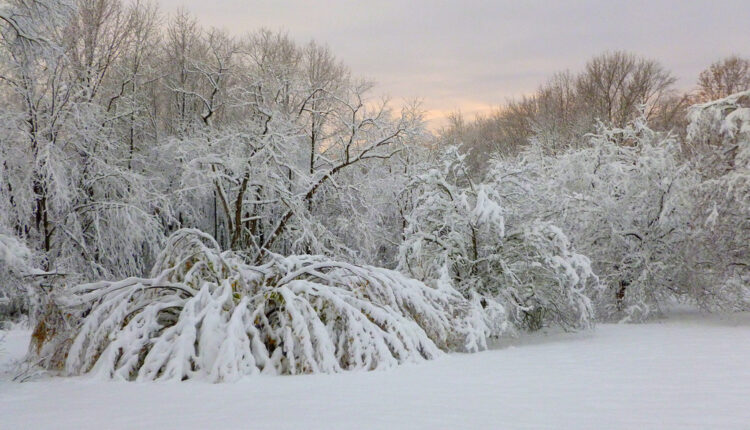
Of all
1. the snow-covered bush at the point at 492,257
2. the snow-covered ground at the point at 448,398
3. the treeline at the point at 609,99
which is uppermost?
the treeline at the point at 609,99

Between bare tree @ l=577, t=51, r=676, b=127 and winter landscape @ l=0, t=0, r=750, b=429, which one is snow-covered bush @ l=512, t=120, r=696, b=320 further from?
bare tree @ l=577, t=51, r=676, b=127

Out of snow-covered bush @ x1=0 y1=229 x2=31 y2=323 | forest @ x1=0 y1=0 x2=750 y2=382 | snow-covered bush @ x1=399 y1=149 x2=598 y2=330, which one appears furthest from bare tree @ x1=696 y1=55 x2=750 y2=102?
snow-covered bush @ x1=0 y1=229 x2=31 y2=323

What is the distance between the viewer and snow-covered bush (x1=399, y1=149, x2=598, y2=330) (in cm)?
892

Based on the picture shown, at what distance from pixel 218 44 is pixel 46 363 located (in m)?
16.3

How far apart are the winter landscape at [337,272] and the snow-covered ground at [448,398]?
4 cm

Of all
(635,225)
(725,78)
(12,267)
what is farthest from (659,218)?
(725,78)

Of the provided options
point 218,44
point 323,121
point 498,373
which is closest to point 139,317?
point 498,373

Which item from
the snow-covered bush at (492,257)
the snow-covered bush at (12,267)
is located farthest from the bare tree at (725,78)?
the snow-covered bush at (12,267)

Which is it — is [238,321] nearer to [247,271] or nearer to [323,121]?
[247,271]

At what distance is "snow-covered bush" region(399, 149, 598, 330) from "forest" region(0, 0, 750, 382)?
0.04 meters

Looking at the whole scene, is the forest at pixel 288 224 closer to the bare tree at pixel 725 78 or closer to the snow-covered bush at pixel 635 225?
the snow-covered bush at pixel 635 225

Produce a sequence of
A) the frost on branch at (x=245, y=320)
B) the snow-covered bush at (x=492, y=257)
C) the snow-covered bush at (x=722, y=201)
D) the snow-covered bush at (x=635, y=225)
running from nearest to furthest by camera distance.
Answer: the frost on branch at (x=245, y=320) < the snow-covered bush at (x=492, y=257) < the snow-covered bush at (x=722, y=201) < the snow-covered bush at (x=635, y=225)

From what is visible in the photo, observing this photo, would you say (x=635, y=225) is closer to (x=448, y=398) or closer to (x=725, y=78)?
(x=448, y=398)

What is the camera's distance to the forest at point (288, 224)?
627cm
